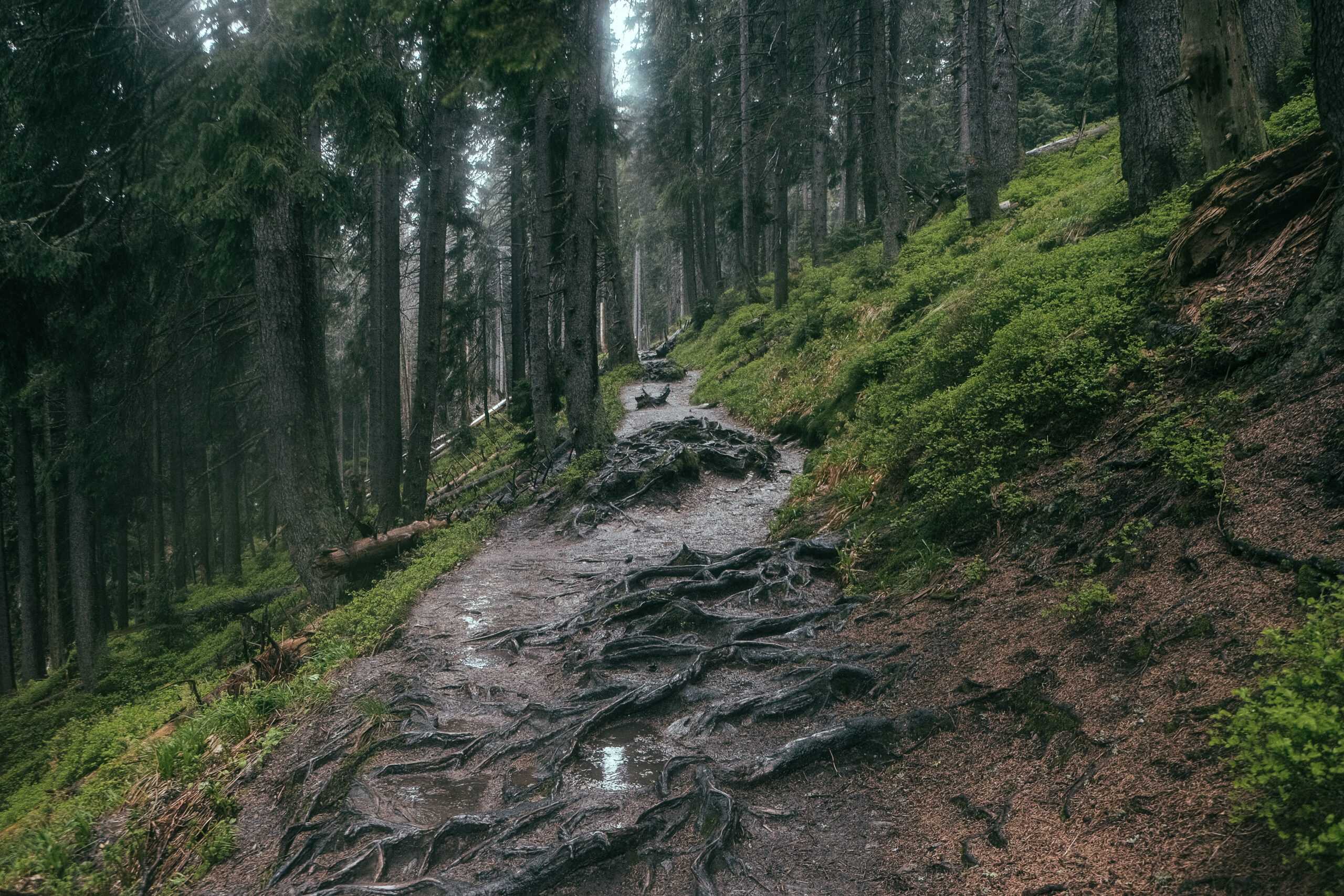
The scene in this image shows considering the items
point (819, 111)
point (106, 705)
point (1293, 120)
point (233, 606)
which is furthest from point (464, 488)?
point (1293, 120)

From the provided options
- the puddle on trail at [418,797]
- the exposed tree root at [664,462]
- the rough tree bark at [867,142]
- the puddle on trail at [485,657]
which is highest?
the rough tree bark at [867,142]

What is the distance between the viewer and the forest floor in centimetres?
343

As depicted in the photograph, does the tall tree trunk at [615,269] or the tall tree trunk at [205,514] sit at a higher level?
the tall tree trunk at [615,269]

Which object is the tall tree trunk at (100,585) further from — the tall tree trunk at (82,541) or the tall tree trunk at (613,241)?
the tall tree trunk at (613,241)

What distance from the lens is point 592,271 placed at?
13.6 meters

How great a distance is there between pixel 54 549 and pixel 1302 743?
22.9 meters

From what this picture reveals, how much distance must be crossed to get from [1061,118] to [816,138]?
1256cm

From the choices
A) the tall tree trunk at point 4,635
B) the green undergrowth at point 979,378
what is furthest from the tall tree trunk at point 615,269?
the tall tree trunk at point 4,635

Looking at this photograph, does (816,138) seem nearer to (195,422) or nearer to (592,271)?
(592,271)

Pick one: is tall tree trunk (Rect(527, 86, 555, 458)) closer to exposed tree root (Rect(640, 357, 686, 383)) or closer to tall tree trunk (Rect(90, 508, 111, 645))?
tall tree trunk (Rect(90, 508, 111, 645))

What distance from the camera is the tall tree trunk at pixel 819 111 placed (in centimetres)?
2250

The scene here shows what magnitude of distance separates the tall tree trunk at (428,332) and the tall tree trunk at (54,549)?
7973 mm

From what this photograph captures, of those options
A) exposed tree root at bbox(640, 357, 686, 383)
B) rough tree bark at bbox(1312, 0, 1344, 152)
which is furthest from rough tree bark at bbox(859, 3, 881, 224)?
rough tree bark at bbox(1312, 0, 1344, 152)

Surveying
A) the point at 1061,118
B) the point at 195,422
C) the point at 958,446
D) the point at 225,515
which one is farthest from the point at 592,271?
the point at 1061,118
